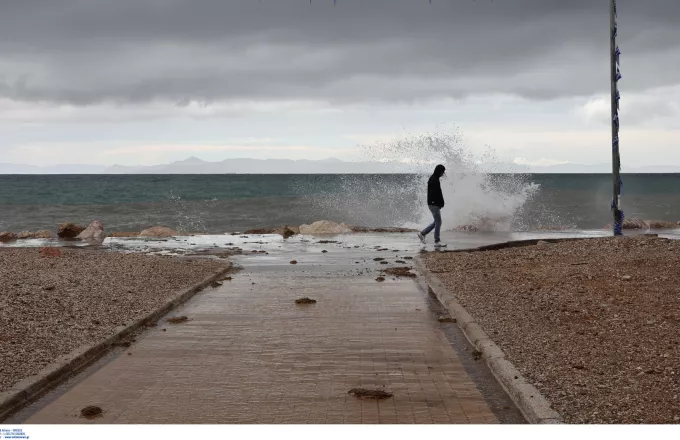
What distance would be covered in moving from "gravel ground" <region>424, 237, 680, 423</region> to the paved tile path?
714 millimetres

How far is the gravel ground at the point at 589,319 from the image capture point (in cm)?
586

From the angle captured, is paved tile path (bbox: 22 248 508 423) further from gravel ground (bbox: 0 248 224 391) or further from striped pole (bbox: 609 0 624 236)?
striped pole (bbox: 609 0 624 236)

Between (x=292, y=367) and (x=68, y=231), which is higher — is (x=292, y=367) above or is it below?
above

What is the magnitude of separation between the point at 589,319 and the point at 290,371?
13.5 feet

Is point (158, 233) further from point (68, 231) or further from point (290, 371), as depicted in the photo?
point (290, 371)

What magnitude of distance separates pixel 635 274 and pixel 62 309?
8.70 meters

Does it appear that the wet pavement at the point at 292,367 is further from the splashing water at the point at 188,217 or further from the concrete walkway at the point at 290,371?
the splashing water at the point at 188,217

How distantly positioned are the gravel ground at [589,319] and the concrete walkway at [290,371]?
22.3 inches

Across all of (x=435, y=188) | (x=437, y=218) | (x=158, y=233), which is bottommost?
(x=158, y=233)

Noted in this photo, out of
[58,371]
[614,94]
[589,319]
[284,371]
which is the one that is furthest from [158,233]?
[284,371]

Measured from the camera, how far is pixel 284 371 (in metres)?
6.96

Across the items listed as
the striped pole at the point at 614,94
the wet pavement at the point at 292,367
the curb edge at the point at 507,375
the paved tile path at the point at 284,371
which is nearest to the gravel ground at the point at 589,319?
the curb edge at the point at 507,375

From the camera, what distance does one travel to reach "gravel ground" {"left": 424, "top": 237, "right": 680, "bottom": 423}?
5859 millimetres

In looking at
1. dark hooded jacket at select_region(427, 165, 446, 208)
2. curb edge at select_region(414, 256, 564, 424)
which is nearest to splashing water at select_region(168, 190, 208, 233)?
dark hooded jacket at select_region(427, 165, 446, 208)
